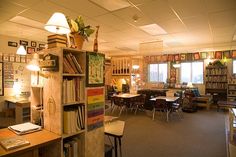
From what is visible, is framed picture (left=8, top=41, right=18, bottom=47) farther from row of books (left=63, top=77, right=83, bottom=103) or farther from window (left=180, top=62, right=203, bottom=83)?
window (left=180, top=62, right=203, bottom=83)

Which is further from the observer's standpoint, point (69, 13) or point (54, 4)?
point (69, 13)

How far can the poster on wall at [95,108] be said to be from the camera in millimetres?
2148

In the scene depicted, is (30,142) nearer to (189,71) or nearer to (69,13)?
(69,13)

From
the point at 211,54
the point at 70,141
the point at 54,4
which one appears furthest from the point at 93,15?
the point at 211,54

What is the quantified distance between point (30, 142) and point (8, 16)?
11.0 feet

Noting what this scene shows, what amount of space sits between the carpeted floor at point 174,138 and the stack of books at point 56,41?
2.31m

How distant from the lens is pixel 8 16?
3.81m

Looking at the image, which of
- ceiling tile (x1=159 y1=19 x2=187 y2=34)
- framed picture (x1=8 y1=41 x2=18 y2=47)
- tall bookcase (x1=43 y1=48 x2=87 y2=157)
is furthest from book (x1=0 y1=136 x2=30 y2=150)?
framed picture (x1=8 y1=41 x2=18 y2=47)

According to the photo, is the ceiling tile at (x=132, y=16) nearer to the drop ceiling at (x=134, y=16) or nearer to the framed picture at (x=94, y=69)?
the drop ceiling at (x=134, y=16)

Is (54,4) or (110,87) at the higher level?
(54,4)

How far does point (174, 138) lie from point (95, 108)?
104 inches

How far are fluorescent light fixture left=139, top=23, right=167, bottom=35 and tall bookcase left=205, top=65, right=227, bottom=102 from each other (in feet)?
14.8

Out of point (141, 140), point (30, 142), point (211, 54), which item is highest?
point (211, 54)

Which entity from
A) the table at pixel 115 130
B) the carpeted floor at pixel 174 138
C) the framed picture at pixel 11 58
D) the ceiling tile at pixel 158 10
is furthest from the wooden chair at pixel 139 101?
the framed picture at pixel 11 58
